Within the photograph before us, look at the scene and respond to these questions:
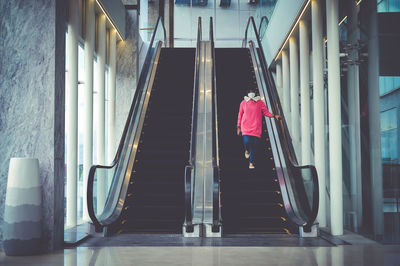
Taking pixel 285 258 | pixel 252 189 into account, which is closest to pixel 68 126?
pixel 252 189

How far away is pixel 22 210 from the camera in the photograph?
261 inches

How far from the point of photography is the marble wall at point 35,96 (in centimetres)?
711

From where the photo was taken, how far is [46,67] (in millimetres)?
7203

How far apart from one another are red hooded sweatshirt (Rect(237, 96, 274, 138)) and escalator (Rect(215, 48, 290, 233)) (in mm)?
707

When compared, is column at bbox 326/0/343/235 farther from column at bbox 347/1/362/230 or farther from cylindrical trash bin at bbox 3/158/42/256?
cylindrical trash bin at bbox 3/158/42/256

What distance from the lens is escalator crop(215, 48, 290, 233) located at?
8719 millimetres

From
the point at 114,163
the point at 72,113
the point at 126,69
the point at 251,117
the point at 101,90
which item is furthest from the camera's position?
the point at 126,69

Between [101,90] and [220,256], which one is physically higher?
[101,90]

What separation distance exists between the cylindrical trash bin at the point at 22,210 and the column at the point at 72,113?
10.5ft

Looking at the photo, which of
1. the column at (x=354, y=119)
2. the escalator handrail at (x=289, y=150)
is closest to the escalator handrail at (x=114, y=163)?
the escalator handrail at (x=289, y=150)

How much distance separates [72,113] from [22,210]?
3679mm

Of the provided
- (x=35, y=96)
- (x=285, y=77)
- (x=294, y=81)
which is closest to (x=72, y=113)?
(x=35, y=96)

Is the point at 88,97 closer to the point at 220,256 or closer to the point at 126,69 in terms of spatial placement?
the point at 126,69

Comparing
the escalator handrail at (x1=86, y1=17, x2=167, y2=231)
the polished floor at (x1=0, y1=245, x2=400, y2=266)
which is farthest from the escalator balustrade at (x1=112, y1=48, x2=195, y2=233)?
the polished floor at (x1=0, y1=245, x2=400, y2=266)
